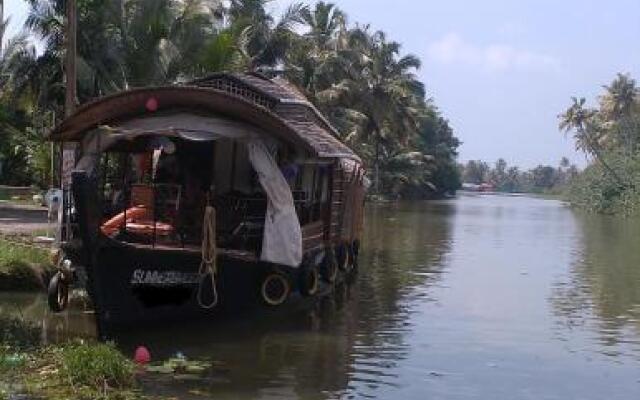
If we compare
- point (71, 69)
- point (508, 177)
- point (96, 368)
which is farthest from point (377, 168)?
point (508, 177)

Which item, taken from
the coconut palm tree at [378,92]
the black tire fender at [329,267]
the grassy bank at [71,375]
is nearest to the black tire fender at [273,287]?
the black tire fender at [329,267]

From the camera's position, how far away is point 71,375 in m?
7.50

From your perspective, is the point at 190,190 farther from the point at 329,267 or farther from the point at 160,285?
the point at 329,267

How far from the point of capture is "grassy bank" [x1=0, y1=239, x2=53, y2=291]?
41.9ft

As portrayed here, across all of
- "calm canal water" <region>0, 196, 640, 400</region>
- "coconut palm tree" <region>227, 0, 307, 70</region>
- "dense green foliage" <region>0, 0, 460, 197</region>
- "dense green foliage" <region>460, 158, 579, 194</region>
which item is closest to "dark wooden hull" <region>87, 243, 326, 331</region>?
"calm canal water" <region>0, 196, 640, 400</region>

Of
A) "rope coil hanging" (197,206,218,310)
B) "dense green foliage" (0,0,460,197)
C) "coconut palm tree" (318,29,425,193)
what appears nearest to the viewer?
"rope coil hanging" (197,206,218,310)

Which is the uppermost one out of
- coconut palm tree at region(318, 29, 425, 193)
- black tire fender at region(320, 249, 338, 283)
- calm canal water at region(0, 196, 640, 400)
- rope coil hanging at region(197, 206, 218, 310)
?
coconut palm tree at region(318, 29, 425, 193)

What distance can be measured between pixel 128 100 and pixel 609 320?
25.3 feet

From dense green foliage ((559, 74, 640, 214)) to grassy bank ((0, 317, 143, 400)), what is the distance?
170 feet

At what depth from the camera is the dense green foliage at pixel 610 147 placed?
A: 5943 centimetres

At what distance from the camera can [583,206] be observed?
66.4m

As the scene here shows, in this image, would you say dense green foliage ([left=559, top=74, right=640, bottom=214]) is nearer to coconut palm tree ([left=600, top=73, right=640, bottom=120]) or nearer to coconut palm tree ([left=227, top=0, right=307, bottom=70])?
coconut palm tree ([left=600, top=73, right=640, bottom=120])

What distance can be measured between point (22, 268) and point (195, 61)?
10.4 meters

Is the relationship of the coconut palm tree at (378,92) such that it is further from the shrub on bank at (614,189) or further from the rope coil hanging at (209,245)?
the rope coil hanging at (209,245)
